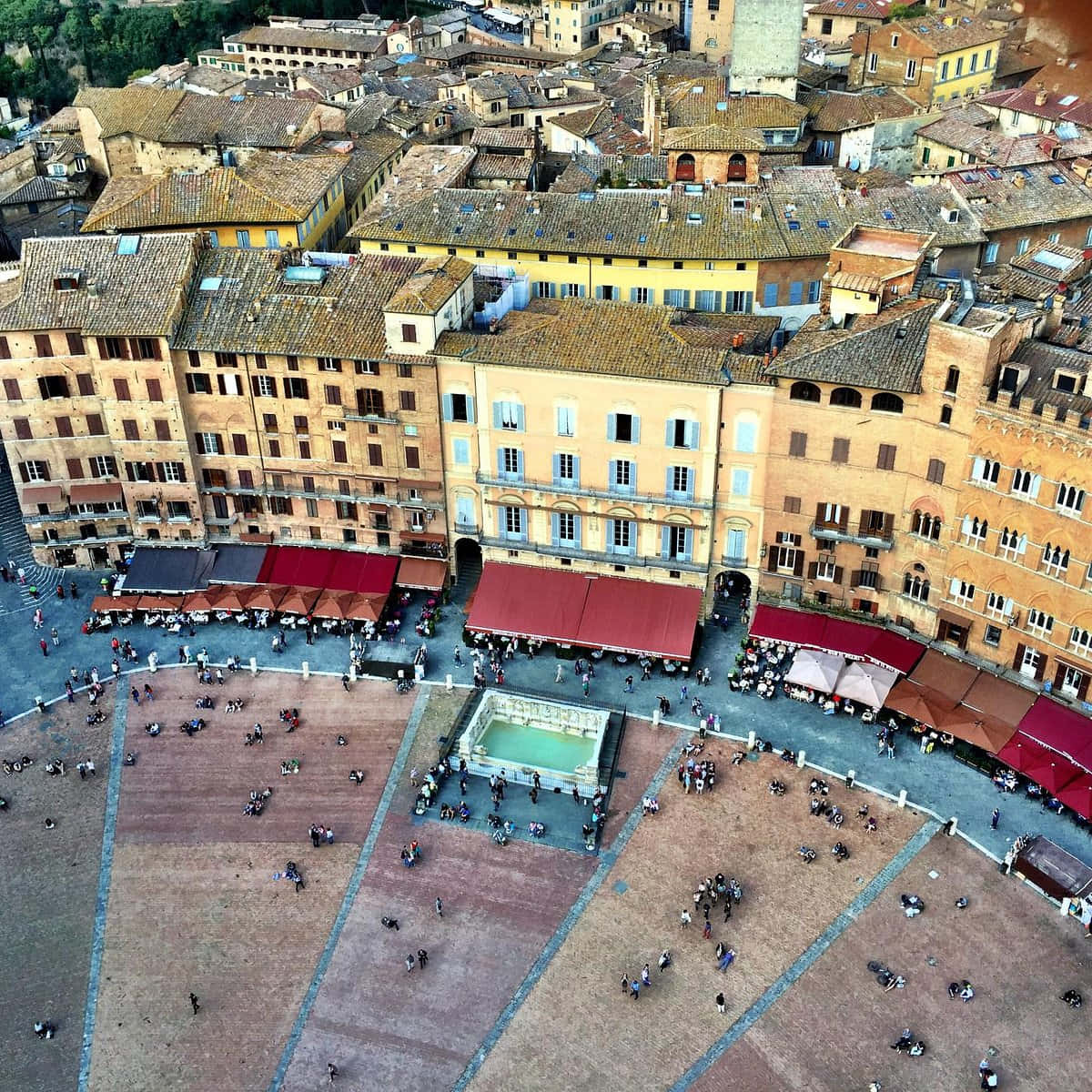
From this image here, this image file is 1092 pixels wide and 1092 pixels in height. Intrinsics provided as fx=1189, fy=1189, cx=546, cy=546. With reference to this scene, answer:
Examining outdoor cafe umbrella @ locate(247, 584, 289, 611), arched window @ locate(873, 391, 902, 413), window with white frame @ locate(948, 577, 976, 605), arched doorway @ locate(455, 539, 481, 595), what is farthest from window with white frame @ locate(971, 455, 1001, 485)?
outdoor cafe umbrella @ locate(247, 584, 289, 611)

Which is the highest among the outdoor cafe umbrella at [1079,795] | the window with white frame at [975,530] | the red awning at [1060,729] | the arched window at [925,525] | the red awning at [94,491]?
the window with white frame at [975,530]

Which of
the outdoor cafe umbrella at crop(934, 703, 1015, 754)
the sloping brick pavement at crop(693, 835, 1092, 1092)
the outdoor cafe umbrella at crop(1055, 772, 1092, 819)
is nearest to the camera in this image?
the sloping brick pavement at crop(693, 835, 1092, 1092)

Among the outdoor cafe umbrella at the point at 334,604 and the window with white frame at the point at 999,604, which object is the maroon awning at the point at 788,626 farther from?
the outdoor cafe umbrella at the point at 334,604

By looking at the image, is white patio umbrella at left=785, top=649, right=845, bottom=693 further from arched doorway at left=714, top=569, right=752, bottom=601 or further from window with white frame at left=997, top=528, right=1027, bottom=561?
window with white frame at left=997, top=528, right=1027, bottom=561

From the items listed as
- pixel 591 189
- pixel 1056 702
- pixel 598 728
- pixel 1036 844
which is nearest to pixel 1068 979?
pixel 1036 844

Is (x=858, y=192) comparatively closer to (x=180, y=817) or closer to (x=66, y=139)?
(x=180, y=817)

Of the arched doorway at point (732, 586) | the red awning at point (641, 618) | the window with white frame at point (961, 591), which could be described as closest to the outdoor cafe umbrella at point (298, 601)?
the red awning at point (641, 618)
